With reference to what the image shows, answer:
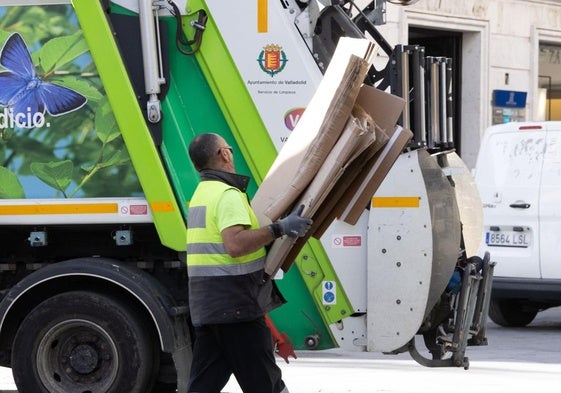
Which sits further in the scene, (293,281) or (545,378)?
(545,378)

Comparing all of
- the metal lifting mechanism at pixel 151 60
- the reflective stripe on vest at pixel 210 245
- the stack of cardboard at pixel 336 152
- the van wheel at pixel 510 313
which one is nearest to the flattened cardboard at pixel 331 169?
the stack of cardboard at pixel 336 152

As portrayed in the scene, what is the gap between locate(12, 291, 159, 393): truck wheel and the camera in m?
7.60

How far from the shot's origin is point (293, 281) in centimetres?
758

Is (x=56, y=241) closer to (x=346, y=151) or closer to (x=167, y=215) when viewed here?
(x=167, y=215)

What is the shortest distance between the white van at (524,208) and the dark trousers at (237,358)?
6.72m

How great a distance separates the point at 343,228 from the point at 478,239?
1.33m

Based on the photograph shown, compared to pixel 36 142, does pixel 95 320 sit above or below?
below

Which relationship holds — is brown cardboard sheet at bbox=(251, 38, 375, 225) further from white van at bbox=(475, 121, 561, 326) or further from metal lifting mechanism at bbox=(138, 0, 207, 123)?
white van at bbox=(475, 121, 561, 326)

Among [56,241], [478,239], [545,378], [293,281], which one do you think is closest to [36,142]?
[56,241]

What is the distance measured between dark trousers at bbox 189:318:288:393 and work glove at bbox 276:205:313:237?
18.9 inches

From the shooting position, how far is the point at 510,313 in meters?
13.9

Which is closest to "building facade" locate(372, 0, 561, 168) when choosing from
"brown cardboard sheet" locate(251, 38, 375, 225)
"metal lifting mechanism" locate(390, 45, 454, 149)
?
"metal lifting mechanism" locate(390, 45, 454, 149)

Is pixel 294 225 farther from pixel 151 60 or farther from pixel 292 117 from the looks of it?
pixel 151 60

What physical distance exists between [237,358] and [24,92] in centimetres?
219
